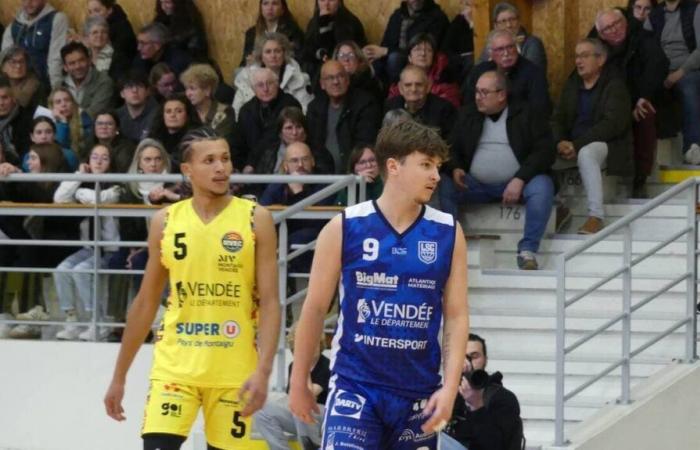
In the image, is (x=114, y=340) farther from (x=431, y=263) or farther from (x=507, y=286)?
(x=431, y=263)

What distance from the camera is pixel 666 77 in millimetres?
13406

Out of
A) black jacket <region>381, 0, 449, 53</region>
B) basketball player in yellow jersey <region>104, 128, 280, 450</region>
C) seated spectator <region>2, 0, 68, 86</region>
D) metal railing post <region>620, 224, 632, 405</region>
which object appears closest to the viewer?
basketball player in yellow jersey <region>104, 128, 280, 450</region>

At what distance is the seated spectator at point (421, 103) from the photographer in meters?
12.9

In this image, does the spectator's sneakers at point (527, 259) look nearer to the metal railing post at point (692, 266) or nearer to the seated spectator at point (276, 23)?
the metal railing post at point (692, 266)

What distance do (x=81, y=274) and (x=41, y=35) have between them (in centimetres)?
406

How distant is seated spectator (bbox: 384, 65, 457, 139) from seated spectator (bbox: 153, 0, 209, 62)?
2.99 meters

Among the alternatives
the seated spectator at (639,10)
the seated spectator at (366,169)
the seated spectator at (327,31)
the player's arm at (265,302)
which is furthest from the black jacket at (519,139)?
the player's arm at (265,302)

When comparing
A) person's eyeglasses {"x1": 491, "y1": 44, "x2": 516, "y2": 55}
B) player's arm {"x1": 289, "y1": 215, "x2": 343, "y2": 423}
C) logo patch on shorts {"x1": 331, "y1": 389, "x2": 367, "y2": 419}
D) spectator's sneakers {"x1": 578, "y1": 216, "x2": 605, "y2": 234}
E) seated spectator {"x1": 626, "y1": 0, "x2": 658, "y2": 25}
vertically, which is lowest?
logo patch on shorts {"x1": 331, "y1": 389, "x2": 367, "y2": 419}

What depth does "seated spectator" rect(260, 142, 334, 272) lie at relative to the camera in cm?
1204

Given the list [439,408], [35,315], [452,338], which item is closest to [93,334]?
[35,315]

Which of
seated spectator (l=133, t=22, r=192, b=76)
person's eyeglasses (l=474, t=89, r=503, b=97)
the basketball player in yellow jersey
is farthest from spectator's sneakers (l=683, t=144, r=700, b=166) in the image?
the basketball player in yellow jersey

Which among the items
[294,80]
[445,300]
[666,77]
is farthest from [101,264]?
[445,300]

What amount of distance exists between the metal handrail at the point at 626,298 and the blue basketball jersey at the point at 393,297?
3.62m

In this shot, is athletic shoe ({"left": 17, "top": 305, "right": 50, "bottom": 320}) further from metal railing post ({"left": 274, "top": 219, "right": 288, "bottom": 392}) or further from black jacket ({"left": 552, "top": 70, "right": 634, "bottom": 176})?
black jacket ({"left": 552, "top": 70, "right": 634, "bottom": 176})
